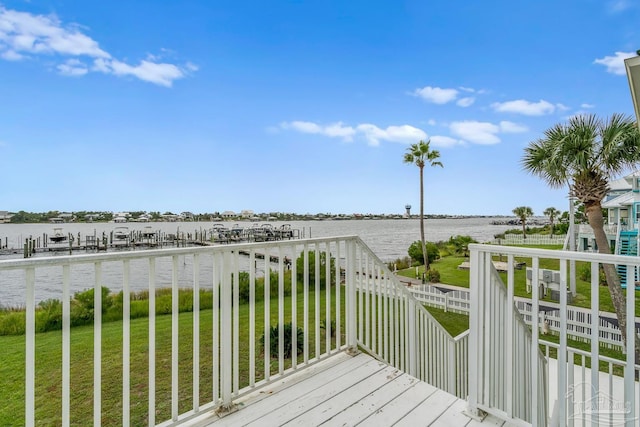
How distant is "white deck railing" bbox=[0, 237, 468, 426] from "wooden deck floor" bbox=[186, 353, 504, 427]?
0.39 ft

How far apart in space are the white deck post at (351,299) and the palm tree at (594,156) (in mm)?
6965

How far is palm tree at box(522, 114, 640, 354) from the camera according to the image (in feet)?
22.1

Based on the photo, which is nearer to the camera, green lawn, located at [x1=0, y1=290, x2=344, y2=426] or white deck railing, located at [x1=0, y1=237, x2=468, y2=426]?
white deck railing, located at [x1=0, y1=237, x2=468, y2=426]

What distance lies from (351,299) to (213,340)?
4.29 ft

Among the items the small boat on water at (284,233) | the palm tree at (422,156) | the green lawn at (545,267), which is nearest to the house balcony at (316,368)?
the green lawn at (545,267)

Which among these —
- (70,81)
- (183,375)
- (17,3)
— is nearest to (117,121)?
(70,81)

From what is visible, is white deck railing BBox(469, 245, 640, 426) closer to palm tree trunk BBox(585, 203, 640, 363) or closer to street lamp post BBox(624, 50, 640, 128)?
street lamp post BBox(624, 50, 640, 128)

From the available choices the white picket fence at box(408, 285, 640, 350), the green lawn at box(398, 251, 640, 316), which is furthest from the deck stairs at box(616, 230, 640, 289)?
the white picket fence at box(408, 285, 640, 350)

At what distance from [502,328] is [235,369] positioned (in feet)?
5.48

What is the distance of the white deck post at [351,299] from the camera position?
8.96ft

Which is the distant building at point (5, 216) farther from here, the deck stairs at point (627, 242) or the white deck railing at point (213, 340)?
the deck stairs at point (627, 242)

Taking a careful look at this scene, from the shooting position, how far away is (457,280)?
15023 millimetres

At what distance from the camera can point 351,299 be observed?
9.12 feet

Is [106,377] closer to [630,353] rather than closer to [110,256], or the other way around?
[110,256]
